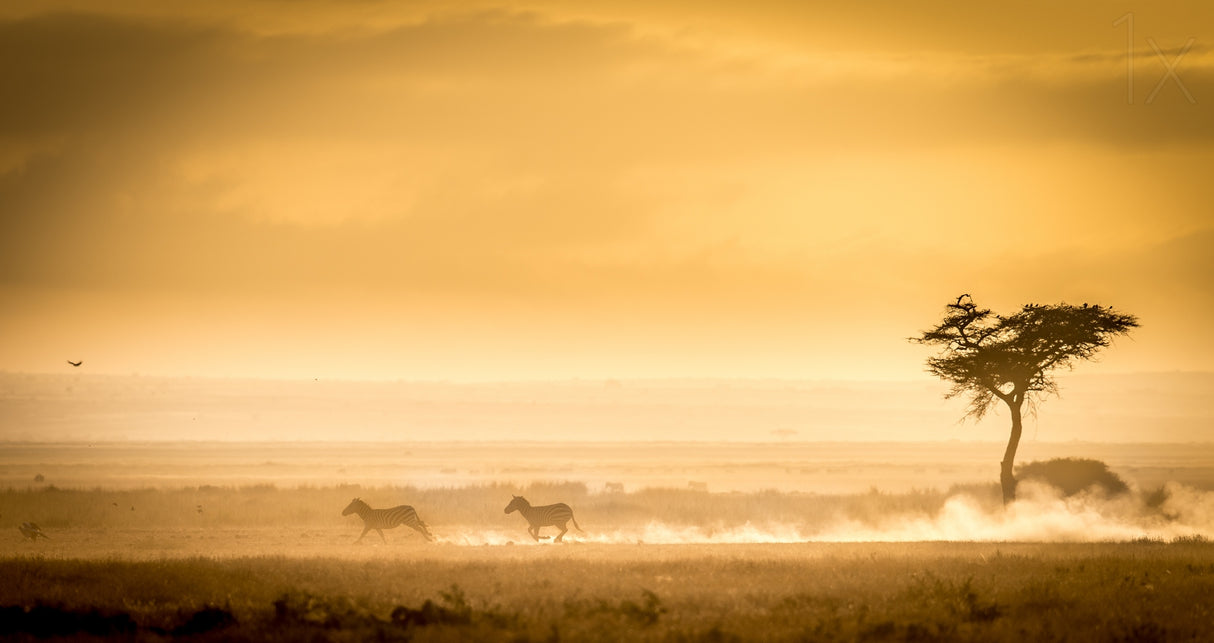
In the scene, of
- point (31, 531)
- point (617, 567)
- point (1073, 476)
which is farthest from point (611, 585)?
point (1073, 476)

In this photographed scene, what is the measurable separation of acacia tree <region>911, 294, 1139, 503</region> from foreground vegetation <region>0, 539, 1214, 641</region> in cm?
1441

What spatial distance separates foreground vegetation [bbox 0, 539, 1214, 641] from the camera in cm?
2275

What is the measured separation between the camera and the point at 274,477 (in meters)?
98.6

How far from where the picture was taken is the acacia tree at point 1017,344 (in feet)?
159

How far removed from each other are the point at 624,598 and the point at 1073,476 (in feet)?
105

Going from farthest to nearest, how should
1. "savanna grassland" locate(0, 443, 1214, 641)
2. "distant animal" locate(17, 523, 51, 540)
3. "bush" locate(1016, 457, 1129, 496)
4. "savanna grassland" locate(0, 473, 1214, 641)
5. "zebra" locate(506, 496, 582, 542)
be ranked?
A: "bush" locate(1016, 457, 1129, 496) → "zebra" locate(506, 496, 582, 542) → "distant animal" locate(17, 523, 51, 540) → "savanna grassland" locate(0, 443, 1214, 641) → "savanna grassland" locate(0, 473, 1214, 641)

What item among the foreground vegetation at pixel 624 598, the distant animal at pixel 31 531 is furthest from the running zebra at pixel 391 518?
the distant animal at pixel 31 531

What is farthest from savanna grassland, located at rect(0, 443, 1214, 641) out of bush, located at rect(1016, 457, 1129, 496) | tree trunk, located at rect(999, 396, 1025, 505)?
tree trunk, located at rect(999, 396, 1025, 505)

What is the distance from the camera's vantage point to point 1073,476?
170ft

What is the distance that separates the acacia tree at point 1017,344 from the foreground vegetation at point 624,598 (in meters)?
14.4

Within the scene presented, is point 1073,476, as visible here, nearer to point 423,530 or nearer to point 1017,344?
point 1017,344

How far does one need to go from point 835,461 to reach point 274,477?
207ft

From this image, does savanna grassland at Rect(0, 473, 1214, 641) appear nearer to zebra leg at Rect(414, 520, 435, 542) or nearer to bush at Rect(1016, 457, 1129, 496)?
zebra leg at Rect(414, 520, 435, 542)

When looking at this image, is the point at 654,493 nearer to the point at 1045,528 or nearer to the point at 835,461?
the point at 1045,528
